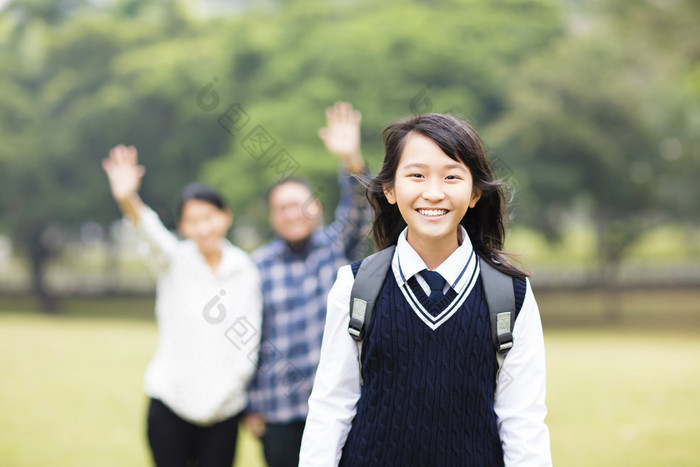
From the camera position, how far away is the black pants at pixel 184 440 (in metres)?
2.91

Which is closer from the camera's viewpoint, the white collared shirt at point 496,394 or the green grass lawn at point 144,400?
the white collared shirt at point 496,394

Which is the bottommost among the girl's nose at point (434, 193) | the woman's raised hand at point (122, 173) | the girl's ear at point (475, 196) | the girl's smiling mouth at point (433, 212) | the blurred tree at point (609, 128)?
the girl's smiling mouth at point (433, 212)

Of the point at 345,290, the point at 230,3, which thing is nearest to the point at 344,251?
the point at 345,290

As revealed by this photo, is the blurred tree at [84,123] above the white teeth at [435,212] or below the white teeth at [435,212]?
above

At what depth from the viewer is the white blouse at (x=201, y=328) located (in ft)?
9.52

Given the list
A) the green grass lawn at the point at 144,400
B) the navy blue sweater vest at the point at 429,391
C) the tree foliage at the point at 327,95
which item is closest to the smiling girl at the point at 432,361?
the navy blue sweater vest at the point at 429,391

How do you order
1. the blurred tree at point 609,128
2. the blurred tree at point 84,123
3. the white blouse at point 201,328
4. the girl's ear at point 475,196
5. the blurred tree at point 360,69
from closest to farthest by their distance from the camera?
1. the girl's ear at point 475,196
2. the white blouse at point 201,328
3. the blurred tree at point 609,128
4. the blurred tree at point 360,69
5. the blurred tree at point 84,123

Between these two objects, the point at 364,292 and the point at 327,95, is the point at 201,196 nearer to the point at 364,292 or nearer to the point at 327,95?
the point at 364,292

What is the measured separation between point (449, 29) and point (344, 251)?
626 inches

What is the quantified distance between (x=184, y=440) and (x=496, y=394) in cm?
Result: 163

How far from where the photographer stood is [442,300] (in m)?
1.68

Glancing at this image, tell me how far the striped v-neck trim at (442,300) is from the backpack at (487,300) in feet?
0.12

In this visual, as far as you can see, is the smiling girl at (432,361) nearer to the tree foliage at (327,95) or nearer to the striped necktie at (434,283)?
the striped necktie at (434,283)

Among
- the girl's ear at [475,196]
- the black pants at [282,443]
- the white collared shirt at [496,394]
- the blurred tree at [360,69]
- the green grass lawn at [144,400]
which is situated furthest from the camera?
the blurred tree at [360,69]
